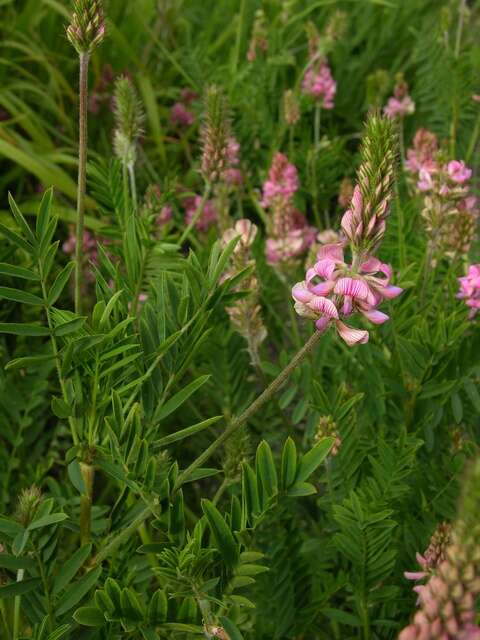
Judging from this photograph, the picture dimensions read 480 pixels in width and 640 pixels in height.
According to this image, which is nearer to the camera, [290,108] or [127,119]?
[127,119]

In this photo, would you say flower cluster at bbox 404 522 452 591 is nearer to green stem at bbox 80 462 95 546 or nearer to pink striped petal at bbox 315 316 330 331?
pink striped petal at bbox 315 316 330 331

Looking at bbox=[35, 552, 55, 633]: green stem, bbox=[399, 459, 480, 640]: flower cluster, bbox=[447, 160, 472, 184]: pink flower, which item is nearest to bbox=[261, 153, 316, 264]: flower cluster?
bbox=[447, 160, 472, 184]: pink flower

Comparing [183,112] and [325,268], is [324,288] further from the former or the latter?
[183,112]

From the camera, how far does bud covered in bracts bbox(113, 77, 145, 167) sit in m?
1.62

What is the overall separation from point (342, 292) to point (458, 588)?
40 centimetres

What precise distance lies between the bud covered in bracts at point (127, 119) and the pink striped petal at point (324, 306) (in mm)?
820

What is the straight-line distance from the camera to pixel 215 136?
1.59 metres

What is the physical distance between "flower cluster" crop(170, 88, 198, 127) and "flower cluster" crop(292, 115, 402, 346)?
2049 mm

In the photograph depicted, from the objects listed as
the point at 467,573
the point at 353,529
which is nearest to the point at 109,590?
the point at 353,529

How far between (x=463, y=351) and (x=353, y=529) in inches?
19.6

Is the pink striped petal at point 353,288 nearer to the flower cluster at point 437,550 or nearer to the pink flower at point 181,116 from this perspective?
the flower cluster at point 437,550

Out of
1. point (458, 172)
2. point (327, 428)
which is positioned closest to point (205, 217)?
point (458, 172)

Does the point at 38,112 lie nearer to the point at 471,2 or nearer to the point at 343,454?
the point at 343,454

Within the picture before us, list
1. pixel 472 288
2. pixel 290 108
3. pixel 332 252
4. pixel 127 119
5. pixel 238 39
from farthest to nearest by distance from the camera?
pixel 238 39 < pixel 290 108 < pixel 127 119 < pixel 472 288 < pixel 332 252
